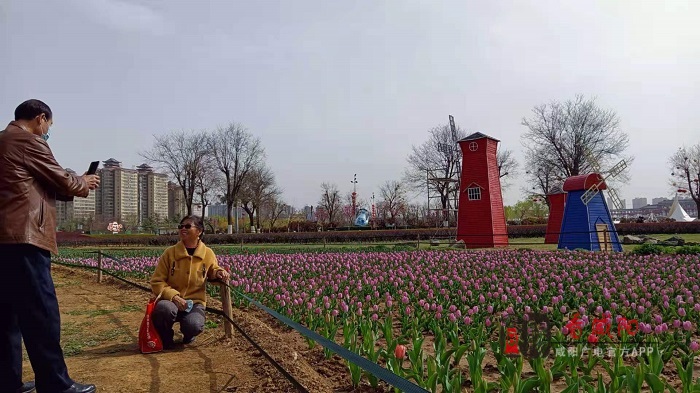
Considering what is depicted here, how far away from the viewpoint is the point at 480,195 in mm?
21734

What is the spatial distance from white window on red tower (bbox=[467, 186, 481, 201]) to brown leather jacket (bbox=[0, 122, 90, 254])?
19838 mm

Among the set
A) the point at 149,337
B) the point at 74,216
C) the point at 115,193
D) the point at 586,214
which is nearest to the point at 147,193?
the point at 115,193

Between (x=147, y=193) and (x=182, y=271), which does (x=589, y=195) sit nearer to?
(x=182, y=271)

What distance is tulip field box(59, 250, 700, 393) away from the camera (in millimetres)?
3412

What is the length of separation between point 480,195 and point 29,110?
65.3ft

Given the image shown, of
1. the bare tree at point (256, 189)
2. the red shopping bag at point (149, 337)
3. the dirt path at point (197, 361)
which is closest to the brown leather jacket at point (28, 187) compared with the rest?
the dirt path at point (197, 361)

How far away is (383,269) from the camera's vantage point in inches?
389

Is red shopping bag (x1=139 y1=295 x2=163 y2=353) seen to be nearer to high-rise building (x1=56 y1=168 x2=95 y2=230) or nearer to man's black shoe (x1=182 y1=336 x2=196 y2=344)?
man's black shoe (x1=182 y1=336 x2=196 y2=344)

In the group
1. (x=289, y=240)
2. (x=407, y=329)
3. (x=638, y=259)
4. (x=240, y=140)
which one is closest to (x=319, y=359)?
(x=407, y=329)

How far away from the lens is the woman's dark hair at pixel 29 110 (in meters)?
3.41

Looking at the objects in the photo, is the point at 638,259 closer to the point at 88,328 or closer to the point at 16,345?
the point at 88,328

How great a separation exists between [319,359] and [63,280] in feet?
31.0

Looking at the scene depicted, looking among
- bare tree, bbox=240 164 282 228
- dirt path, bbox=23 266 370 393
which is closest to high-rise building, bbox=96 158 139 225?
bare tree, bbox=240 164 282 228

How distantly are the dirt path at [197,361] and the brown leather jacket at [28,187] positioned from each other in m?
1.20
